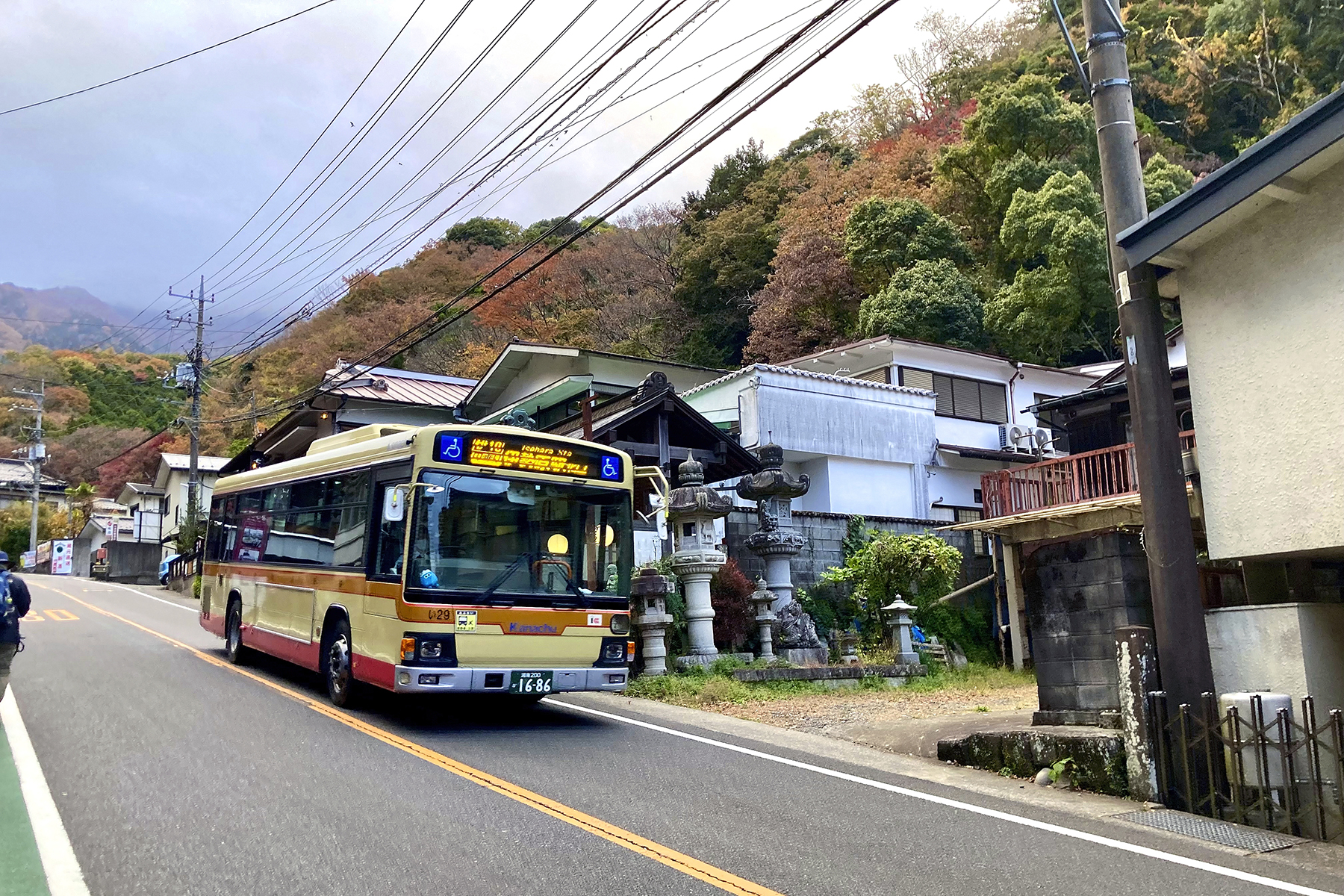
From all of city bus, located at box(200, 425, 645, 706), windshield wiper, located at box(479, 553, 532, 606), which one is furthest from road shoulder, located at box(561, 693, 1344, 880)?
windshield wiper, located at box(479, 553, 532, 606)

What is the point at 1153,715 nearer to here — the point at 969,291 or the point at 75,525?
the point at 969,291

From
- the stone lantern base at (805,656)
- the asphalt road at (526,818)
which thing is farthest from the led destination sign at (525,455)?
the stone lantern base at (805,656)

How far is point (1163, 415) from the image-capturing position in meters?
8.48

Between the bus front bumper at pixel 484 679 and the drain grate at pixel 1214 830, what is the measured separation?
5.28m

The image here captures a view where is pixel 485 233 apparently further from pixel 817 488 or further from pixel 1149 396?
pixel 1149 396

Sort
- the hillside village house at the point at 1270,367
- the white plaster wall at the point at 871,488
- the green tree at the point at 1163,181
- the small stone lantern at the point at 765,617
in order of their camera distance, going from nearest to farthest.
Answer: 1. the hillside village house at the point at 1270,367
2. the small stone lantern at the point at 765,617
3. the white plaster wall at the point at 871,488
4. the green tree at the point at 1163,181

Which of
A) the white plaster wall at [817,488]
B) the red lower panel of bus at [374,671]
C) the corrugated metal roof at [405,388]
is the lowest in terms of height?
the red lower panel of bus at [374,671]

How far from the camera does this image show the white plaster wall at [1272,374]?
7.53 m

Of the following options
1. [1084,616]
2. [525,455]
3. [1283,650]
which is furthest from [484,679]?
[1283,650]

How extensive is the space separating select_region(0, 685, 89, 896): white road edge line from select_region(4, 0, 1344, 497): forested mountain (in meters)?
17.4

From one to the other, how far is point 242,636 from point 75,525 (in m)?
59.7

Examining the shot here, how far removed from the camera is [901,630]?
19688mm

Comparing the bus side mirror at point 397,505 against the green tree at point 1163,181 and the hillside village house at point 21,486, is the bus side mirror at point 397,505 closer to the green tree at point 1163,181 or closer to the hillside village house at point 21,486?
the green tree at point 1163,181

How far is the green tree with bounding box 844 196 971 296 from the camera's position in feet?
112
